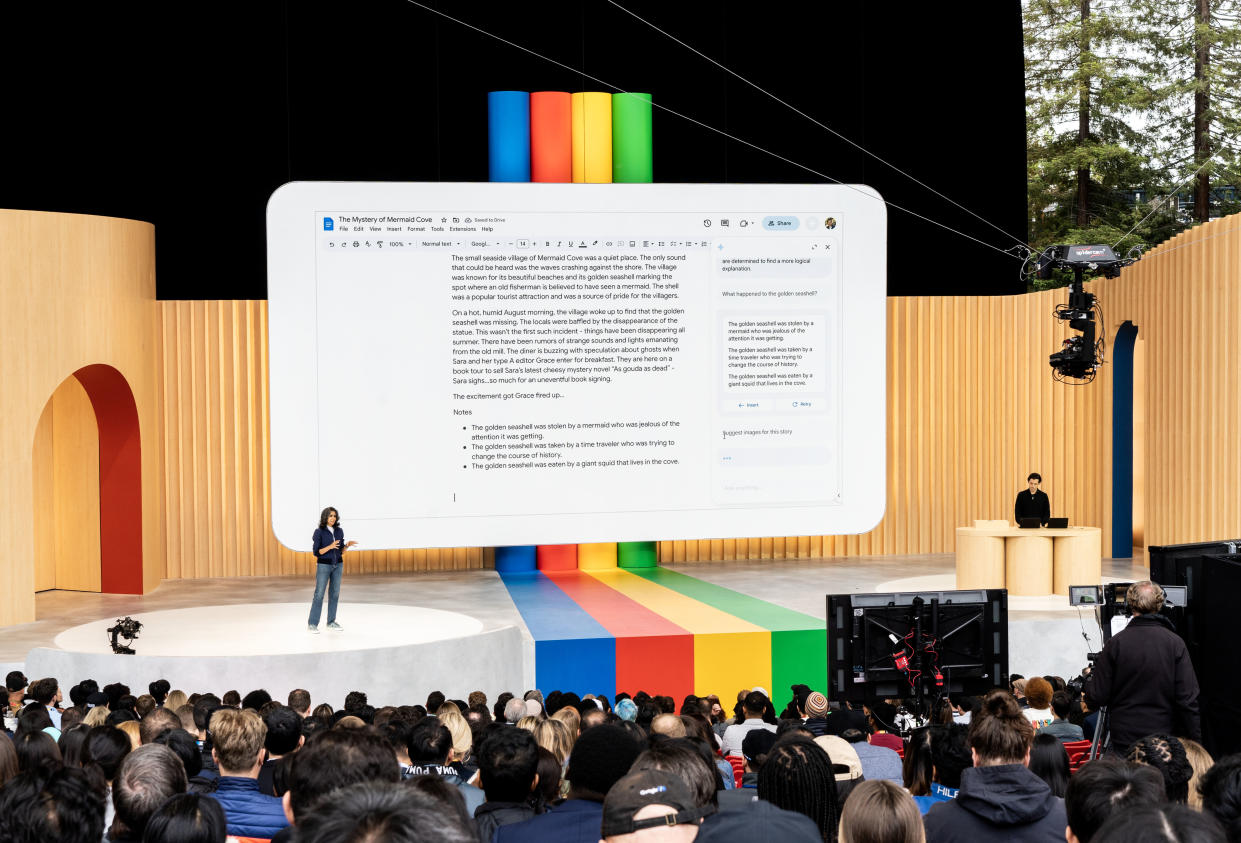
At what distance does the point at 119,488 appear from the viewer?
1224cm

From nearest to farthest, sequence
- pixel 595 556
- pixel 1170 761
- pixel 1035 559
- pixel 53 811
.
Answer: pixel 53 811 → pixel 1170 761 → pixel 1035 559 → pixel 595 556

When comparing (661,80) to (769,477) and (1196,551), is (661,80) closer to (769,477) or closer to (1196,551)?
(769,477)

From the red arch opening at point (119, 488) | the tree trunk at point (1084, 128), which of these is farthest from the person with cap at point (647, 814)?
the tree trunk at point (1084, 128)

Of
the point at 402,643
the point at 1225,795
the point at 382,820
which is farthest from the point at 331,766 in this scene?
the point at 402,643

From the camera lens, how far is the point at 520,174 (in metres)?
12.7

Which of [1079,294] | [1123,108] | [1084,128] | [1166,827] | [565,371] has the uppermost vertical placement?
[1123,108]

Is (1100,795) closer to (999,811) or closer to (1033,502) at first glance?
(999,811)

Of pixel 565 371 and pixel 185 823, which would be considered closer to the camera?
pixel 185 823

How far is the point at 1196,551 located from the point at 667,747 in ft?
13.7

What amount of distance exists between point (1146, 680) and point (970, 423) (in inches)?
374

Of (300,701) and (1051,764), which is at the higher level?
(1051,764)

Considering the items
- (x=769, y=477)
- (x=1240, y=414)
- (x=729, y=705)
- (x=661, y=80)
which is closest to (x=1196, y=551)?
(x=729, y=705)

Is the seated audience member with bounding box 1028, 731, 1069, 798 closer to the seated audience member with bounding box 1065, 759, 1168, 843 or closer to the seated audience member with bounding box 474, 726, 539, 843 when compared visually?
the seated audience member with bounding box 1065, 759, 1168, 843

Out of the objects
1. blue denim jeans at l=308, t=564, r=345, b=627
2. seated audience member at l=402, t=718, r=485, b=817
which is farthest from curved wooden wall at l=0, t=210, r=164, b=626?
seated audience member at l=402, t=718, r=485, b=817
